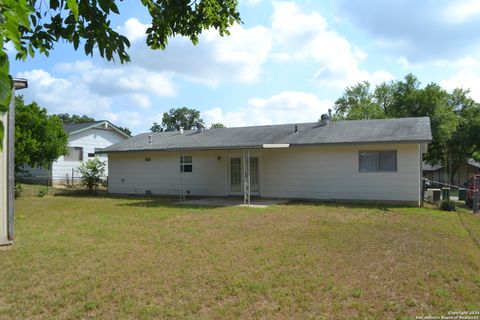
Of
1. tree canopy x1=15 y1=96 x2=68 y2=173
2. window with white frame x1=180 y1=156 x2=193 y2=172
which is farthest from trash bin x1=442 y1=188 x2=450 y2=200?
tree canopy x1=15 y1=96 x2=68 y2=173

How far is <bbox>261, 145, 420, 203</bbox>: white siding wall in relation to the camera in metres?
14.4

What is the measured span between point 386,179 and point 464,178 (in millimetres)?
40066

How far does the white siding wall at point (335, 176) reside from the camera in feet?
47.3

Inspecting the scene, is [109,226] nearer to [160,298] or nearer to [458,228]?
[160,298]

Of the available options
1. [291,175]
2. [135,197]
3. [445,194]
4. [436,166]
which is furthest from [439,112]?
[135,197]

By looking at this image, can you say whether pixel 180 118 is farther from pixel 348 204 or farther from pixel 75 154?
pixel 348 204

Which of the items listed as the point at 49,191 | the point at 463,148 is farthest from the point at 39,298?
the point at 463,148

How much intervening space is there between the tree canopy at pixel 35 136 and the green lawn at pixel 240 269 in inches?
336

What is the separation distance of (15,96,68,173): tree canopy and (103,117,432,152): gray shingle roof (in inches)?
106

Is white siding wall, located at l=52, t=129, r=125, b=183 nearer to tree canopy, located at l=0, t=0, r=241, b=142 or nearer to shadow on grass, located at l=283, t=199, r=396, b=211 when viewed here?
shadow on grass, located at l=283, t=199, r=396, b=211

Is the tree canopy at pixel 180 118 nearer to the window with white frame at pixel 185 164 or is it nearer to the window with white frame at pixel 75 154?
the window with white frame at pixel 75 154

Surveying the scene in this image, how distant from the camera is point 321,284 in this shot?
5.16 metres

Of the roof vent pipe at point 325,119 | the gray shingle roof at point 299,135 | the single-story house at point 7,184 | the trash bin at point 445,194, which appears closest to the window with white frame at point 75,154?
the gray shingle roof at point 299,135

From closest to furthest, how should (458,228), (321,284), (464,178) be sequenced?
1. (321,284)
2. (458,228)
3. (464,178)
